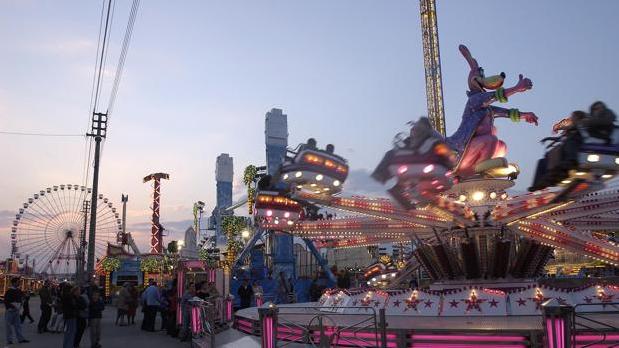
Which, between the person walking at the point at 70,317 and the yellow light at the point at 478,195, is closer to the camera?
the person walking at the point at 70,317

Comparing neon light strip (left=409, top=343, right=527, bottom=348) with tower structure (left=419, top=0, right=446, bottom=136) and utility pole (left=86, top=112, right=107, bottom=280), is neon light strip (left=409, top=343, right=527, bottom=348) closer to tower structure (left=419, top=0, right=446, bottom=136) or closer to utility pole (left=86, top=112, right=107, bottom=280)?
utility pole (left=86, top=112, right=107, bottom=280)

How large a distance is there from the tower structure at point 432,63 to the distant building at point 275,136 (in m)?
10.4

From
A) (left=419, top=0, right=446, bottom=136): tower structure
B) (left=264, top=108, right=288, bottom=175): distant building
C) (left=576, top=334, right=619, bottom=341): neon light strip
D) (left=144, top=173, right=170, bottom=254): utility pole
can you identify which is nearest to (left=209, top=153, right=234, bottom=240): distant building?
(left=144, top=173, right=170, bottom=254): utility pole

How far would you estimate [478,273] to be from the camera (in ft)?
52.7

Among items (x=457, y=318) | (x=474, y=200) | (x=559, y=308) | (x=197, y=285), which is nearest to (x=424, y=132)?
(x=559, y=308)

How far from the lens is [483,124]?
672 inches

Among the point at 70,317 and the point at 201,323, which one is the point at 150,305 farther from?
the point at 70,317

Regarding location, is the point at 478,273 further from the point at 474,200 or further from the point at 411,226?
the point at 411,226

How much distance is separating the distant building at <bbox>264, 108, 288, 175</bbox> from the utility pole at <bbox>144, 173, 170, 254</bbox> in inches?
1614

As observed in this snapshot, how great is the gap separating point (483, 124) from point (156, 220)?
6256cm

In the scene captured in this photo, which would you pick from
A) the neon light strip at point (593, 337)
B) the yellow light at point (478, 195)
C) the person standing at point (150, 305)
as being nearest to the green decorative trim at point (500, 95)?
the yellow light at point (478, 195)

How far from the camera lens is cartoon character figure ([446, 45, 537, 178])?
16.6 m

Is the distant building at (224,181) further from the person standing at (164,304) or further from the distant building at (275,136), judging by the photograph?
the person standing at (164,304)

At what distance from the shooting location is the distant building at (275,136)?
33.8m
